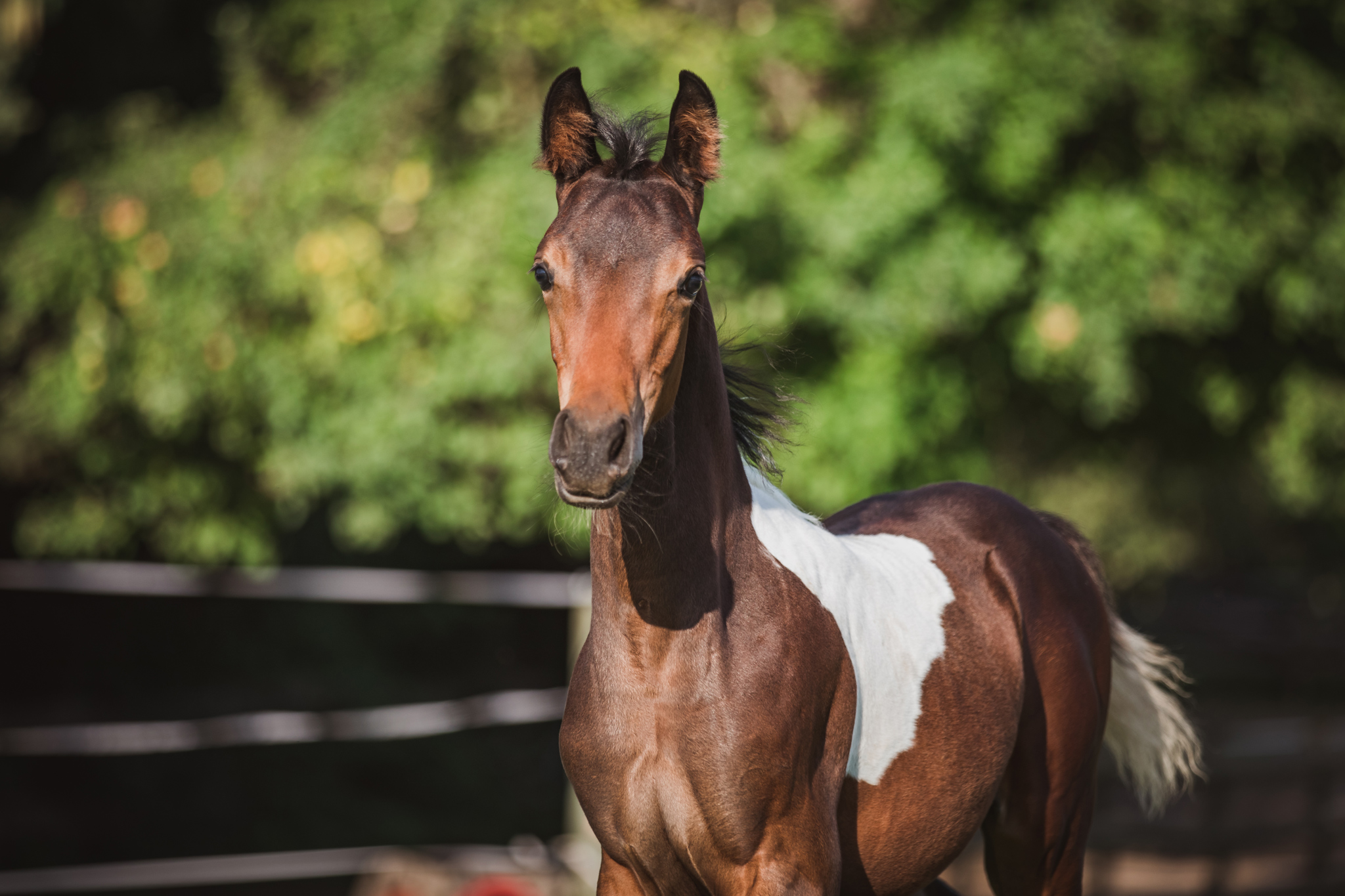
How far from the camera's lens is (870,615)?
228cm

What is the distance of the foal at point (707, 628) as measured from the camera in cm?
187

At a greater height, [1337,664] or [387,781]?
[387,781]

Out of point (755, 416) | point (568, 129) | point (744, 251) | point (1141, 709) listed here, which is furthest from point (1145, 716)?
point (744, 251)

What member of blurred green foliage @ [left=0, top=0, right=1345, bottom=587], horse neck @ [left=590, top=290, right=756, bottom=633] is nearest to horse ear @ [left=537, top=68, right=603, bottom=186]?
horse neck @ [left=590, top=290, right=756, bottom=633]

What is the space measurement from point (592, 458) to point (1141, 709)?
6.92ft

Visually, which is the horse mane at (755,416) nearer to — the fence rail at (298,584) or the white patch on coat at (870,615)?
the white patch on coat at (870,615)

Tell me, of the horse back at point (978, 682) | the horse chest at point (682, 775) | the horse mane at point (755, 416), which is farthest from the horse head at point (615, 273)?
the horse back at point (978, 682)

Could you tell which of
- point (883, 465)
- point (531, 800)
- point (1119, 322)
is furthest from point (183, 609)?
point (1119, 322)

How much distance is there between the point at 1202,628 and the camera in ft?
61.6

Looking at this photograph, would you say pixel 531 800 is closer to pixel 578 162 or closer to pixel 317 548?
pixel 317 548

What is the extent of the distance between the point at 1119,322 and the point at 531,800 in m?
6.60

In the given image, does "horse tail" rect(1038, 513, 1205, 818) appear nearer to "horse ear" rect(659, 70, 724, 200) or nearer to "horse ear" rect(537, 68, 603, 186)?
"horse ear" rect(659, 70, 724, 200)

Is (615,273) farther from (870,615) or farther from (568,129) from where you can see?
(870,615)

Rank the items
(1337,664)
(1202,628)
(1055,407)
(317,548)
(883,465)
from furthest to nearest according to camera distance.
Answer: (1202,628), (1337,664), (317,548), (1055,407), (883,465)
